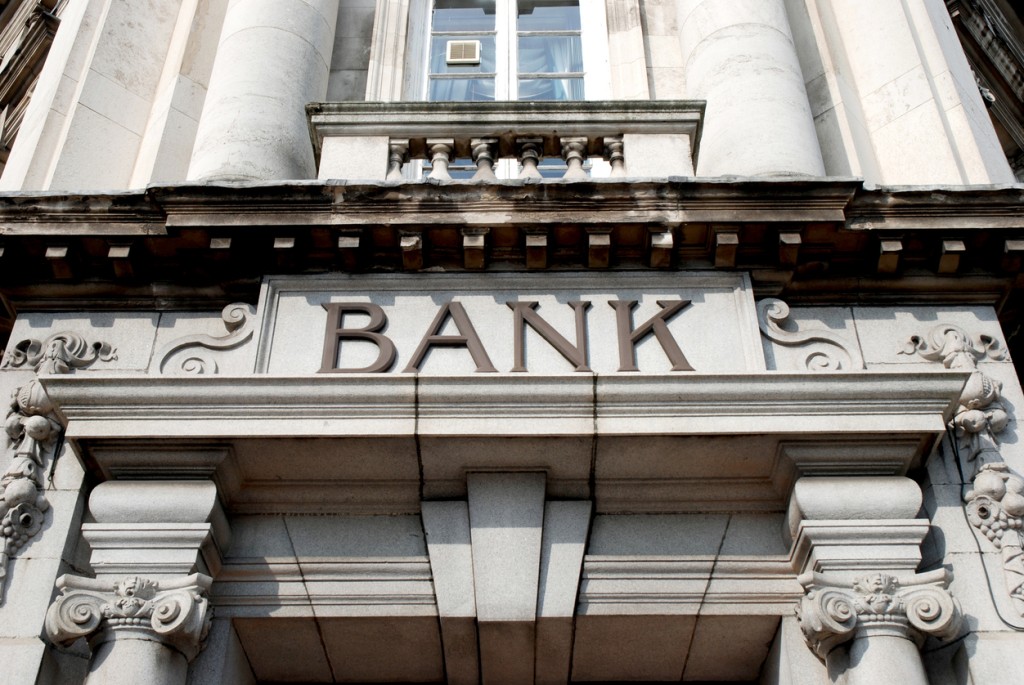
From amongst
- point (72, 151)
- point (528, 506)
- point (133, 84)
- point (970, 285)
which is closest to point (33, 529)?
point (528, 506)

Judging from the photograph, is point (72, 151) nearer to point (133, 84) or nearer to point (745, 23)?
point (133, 84)

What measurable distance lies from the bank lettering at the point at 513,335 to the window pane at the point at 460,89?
390 cm

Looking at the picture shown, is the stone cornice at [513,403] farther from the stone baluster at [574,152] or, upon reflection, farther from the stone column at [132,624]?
the stone baluster at [574,152]

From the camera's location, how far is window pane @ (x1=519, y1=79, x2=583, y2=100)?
11.6 metres

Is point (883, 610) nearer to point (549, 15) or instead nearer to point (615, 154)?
point (615, 154)

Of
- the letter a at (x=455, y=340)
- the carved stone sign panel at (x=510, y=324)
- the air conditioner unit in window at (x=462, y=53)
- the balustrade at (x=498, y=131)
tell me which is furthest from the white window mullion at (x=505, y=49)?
the letter a at (x=455, y=340)

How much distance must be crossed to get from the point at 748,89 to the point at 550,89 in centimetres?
256

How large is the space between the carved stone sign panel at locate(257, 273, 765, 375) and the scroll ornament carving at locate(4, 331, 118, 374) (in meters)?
1.20

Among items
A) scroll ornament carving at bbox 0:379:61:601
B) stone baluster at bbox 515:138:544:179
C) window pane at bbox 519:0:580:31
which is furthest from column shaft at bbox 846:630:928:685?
window pane at bbox 519:0:580:31

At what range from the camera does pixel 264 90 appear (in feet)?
32.2

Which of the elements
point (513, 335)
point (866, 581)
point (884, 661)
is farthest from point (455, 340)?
point (884, 661)

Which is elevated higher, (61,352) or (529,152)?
(529,152)

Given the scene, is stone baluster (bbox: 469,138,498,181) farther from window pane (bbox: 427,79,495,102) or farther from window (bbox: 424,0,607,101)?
window pane (bbox: 427,79,495,102)

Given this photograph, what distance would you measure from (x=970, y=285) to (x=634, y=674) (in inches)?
145
